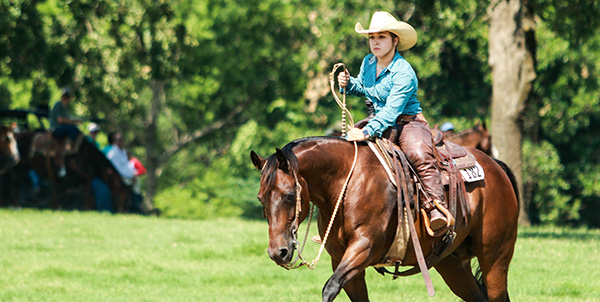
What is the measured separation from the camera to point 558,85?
30703mm

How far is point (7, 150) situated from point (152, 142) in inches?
795

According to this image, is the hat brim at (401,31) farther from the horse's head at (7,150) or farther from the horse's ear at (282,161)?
the horse's head at (7,150)

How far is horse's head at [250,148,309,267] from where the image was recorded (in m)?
6.43

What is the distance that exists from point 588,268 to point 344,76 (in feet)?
21.2

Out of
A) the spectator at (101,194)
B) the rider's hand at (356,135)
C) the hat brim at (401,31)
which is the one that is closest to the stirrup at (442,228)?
the rider's hand at (356,135)

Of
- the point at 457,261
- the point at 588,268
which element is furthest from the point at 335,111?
the point at 457,261

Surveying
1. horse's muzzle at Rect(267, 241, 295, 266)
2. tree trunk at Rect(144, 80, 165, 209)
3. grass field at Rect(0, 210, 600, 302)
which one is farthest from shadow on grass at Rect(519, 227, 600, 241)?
tree trunk at Rect(144, 80, 165, 209)

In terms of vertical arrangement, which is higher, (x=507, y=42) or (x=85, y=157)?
(x=507, y=42)

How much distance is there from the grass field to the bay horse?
2.48m

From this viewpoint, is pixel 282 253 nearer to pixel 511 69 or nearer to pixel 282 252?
pixel 282 252

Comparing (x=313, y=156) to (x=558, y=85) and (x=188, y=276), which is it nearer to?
(x=188, y=276)

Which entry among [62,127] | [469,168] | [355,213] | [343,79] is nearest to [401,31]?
[343,79]

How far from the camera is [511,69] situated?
1925cm

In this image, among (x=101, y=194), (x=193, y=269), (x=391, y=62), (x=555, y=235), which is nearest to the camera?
(x=391, y=62)
